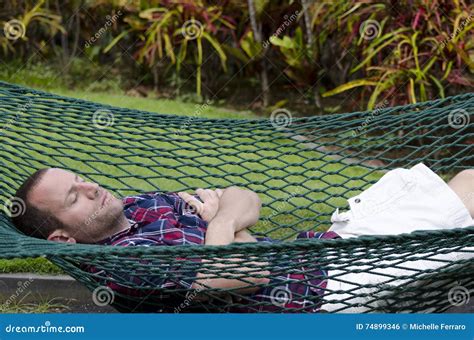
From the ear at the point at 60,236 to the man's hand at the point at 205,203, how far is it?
0.39 meters

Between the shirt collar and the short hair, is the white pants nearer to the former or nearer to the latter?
the shirt collar

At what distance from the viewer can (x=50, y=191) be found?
247 centimetres

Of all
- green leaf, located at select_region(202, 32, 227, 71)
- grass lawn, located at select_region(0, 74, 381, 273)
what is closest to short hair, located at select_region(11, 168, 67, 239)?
grass lawn, located at select_region(0, 74, 381, 273)

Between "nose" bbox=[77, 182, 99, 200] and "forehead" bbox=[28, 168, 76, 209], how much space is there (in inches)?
1.3

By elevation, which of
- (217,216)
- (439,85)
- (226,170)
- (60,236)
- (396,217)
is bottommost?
(60,236)

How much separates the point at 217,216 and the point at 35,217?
52 cm

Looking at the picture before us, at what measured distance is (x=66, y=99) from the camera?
3.13 metres

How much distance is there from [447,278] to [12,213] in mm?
1280

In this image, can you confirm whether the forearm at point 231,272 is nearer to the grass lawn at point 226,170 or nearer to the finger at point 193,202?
the finger at point 193,202

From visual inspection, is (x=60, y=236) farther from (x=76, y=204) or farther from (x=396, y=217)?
(x=396, y=217)

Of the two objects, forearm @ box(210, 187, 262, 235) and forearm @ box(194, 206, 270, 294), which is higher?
forearm @ box(210, 187, 262, 235)

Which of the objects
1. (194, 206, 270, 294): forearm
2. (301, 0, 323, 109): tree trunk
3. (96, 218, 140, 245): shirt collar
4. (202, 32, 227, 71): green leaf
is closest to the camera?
(194, 206, 270, 294): forearm

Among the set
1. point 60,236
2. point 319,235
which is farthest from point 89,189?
point 319,235

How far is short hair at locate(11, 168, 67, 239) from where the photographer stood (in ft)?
8.14
